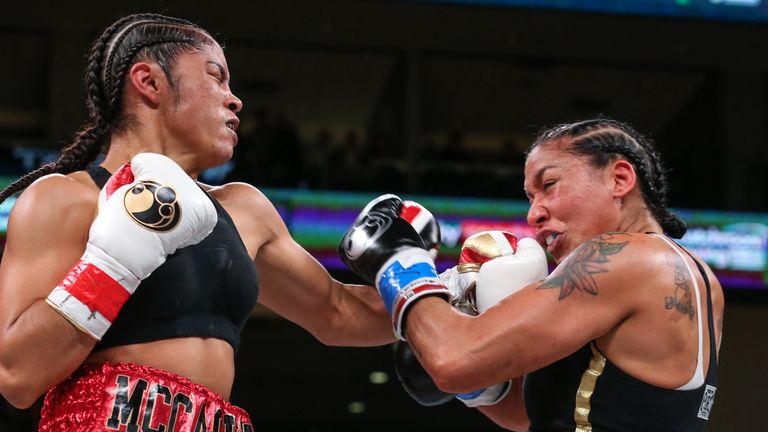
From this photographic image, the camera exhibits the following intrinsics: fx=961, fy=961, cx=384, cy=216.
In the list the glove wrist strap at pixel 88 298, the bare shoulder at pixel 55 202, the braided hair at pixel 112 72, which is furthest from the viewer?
the braided hair at pixel 112 72

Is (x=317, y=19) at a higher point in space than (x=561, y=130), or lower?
lower

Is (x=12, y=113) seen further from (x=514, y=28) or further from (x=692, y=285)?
(x=692, y=285)

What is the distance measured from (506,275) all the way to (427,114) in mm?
12131

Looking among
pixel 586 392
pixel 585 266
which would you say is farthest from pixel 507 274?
pixel 586 392

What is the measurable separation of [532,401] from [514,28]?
1110cm

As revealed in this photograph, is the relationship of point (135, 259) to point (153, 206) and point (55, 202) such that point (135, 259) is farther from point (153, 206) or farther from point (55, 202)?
point (55, 202)

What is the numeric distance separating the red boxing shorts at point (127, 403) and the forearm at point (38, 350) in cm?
9

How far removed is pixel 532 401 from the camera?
2514 mm

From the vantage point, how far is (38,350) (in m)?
2.01

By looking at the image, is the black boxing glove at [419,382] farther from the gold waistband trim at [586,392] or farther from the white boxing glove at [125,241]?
the white boxing glove at [125,241]

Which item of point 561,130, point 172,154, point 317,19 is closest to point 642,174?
point 561,130

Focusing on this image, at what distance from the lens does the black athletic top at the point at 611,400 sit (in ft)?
7.59

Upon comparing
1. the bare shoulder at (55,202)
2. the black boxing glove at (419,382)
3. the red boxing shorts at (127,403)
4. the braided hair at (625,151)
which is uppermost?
the braided hair at (625,151)

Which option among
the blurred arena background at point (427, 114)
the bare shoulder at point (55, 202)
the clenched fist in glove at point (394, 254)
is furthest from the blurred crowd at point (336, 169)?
the bare shoulder at point (55, 202)
